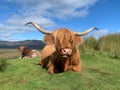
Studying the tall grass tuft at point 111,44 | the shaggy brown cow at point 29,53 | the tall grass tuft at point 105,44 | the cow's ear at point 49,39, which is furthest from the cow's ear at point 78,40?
the shaggy brown cow at point 29,53

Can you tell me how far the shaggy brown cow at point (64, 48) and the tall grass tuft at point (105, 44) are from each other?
729cm

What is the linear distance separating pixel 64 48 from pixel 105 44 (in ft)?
34.1

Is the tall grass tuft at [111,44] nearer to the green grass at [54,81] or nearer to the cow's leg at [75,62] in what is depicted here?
the cow's leg at [75,62]

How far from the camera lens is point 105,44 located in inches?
701

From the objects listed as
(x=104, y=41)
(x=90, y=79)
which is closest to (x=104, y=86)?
(x=90, y=79)

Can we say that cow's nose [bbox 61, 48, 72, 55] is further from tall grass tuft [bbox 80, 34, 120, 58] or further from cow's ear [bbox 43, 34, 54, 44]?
tall grass tuft [bbox 80, 34, 120, 58]

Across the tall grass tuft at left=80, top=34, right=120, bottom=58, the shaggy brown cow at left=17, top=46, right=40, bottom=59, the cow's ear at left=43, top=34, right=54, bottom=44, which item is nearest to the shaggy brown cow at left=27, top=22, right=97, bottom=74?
the cow's ear at left=43, top=34, right=54, bottom=44

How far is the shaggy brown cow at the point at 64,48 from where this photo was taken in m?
7.85

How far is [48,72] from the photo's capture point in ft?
29.4

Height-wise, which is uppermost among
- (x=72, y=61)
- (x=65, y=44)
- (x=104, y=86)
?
(x=65, y=44)

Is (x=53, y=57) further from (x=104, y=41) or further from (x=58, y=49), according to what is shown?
(x=104, y=41)

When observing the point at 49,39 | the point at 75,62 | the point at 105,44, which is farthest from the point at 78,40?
the point at 105,44

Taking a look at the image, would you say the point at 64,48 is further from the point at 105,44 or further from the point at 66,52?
the point at 105,44

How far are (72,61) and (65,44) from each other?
936mm
